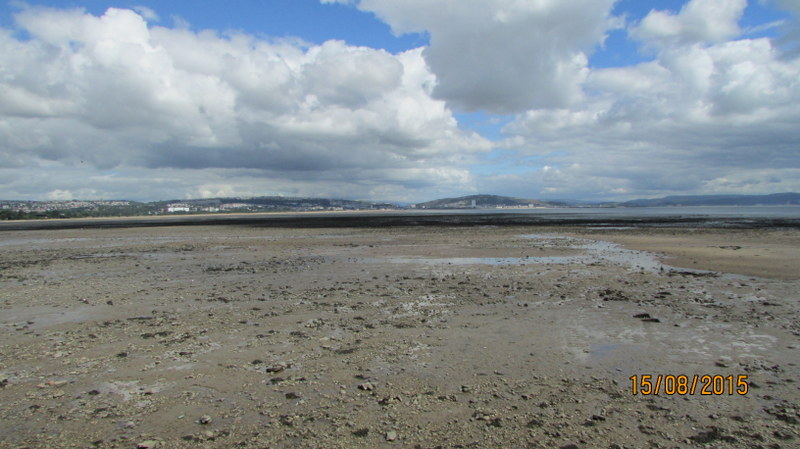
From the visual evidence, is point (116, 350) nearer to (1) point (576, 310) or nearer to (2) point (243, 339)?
(2) point (243, 339)

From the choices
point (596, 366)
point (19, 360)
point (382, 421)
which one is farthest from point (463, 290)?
point (19, 360)

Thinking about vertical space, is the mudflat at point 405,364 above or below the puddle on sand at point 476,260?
above

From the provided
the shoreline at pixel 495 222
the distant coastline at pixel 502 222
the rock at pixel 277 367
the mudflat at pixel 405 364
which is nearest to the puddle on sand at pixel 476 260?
the mudflat at pixel 405 364

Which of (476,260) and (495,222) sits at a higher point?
(495,222)

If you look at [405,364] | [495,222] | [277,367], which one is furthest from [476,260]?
[495,222]

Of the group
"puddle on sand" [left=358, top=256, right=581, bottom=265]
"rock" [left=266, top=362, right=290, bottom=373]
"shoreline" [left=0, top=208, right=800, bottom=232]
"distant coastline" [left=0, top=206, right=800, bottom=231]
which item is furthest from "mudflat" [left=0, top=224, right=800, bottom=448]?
"distant coastline" [left=0, top=206, right=800, bottom=231]

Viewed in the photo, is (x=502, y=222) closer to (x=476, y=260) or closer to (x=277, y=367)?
(x=476, y=260)

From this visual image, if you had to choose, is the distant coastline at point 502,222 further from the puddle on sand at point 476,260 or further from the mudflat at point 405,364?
the mudflat at point 405,364

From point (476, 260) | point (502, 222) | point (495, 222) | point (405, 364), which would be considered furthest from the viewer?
point (495, 222)

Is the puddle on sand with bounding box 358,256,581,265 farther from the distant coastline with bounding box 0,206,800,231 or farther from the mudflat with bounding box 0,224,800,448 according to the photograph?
the distant coastline with bounding box 0,206,800,231

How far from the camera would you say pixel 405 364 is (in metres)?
7.45

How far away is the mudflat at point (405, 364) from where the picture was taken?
5199 mm

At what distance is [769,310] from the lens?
35.8 ft

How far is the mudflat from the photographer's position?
5.20 m
